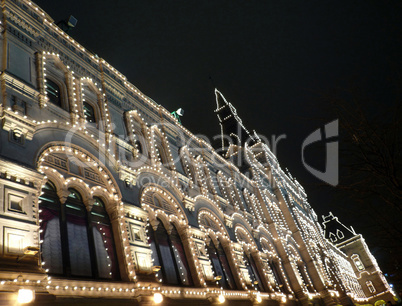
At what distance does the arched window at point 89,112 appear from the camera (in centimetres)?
1306

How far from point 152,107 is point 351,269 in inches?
2676

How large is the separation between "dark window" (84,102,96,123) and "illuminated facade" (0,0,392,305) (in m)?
0.06

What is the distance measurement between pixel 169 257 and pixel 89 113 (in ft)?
23.3

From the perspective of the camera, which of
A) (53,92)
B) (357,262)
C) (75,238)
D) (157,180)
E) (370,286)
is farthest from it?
(357,262)

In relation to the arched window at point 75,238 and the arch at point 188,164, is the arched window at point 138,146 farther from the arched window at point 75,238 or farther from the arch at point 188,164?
the arched window at point 75,238

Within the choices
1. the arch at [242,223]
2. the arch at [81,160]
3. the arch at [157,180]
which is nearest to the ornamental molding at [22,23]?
the arch at [81,160]

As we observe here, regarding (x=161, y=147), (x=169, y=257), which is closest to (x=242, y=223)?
(x=161, y=147)

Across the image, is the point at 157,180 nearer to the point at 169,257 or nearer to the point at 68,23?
the point at 169,257

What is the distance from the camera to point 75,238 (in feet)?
31.6

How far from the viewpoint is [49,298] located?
23.9ft

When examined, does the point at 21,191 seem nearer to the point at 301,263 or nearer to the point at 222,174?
the point at 222,174

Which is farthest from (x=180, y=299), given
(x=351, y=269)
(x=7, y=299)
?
(x=351, y=269)

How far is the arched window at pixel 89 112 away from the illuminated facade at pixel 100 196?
0.06 m

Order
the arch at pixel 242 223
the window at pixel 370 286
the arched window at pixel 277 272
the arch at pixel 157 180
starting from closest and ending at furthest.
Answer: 1. the arch at pixel 157 180
2. the arch at pixel 242 223
3. the arched window at pixel 277 272
4. the window at pixel 370 286
